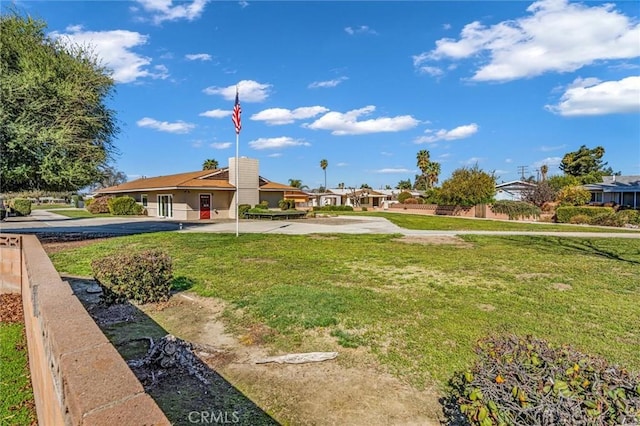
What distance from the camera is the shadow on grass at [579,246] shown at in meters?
11.1

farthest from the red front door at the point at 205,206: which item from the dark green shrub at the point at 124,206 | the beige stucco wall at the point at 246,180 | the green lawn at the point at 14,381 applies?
the green lawn at the point at 14,381

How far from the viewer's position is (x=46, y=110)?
12281mm

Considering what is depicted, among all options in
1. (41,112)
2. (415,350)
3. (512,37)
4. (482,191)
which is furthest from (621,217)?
(41,112)

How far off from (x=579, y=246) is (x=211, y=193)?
23644mm

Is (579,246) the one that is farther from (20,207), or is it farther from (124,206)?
(20,207)

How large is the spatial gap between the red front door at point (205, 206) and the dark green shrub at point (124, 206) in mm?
8857

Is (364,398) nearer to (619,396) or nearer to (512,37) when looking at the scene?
(619,396)

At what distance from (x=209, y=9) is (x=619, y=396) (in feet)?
58.9

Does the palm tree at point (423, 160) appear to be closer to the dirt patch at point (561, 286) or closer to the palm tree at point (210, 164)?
the palm tree at point (210, 164)

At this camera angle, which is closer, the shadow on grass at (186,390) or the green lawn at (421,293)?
the shadow on grass at (186,390)

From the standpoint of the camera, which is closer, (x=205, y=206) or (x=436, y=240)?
(x=436, y=240)

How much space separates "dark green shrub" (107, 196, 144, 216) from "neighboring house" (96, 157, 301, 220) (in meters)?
1.85

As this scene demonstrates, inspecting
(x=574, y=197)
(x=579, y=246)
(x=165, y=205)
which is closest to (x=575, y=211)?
(x=574, y=197)

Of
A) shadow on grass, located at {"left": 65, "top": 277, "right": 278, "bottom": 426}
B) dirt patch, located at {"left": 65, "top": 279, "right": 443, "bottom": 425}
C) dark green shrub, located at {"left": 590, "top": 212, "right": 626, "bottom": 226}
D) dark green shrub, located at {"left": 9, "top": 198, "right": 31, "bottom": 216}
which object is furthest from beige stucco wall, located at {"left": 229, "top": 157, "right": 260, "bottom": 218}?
dark green shrub, located at {"left": 590, "top": 212, "right": 626, "bottom": 226}
